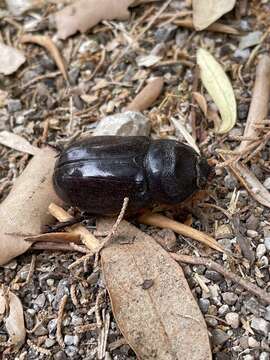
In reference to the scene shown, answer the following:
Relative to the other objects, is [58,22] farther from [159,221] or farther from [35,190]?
[159,221]

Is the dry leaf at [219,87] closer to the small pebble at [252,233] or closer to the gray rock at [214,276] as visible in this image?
the small pebble at [252,233]

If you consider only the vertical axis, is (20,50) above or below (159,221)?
above

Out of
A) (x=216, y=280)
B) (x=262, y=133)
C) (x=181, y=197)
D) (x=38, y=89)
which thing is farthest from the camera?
(x=38, y=89)

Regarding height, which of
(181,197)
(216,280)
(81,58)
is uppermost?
(81,58)

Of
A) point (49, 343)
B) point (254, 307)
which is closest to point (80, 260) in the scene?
point (49, 343)

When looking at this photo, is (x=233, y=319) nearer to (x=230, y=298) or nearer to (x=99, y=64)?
(x=230, y=298)

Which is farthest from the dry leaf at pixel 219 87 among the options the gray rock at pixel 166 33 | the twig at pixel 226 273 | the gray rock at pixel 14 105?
the gray rock at pixel 14 105

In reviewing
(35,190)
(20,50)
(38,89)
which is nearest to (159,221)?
(35,190)
